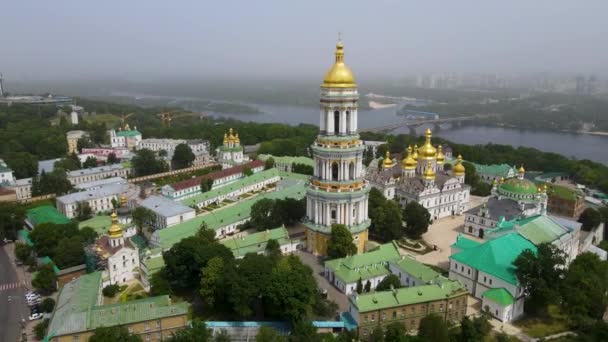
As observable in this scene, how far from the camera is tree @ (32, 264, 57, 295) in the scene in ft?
80.4

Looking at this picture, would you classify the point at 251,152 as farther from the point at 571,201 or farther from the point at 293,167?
the point at 571,201

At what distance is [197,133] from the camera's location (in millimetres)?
70750

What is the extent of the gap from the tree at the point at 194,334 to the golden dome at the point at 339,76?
50.3ft


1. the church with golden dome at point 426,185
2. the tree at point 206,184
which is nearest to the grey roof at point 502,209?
the church with golden dome at point 426,185

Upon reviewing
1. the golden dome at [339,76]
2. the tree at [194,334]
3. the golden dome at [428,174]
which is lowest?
the tree at [194,334]

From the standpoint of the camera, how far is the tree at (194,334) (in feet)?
61.1

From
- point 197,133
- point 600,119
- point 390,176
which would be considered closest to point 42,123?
point 197,133

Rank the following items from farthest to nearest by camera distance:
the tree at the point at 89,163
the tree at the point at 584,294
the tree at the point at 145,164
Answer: the tree at the point at 89,163 < the tree at the point at 145,164 < the tree at the point at 584,294

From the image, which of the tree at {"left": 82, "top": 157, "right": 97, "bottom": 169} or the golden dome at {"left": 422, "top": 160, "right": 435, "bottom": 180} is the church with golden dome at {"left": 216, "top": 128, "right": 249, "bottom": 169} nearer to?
the tree at {"left": 82, "top": 157, "right": 97, "bottom": 169}

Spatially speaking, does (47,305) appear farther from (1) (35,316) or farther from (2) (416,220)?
(2) (416,220)

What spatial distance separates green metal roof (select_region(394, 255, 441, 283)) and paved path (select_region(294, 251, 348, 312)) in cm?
363

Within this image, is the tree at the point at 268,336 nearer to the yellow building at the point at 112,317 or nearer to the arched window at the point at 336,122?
the yellow building at the point at 112,317

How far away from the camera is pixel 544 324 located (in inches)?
861

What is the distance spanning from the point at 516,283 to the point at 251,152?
4590cm
